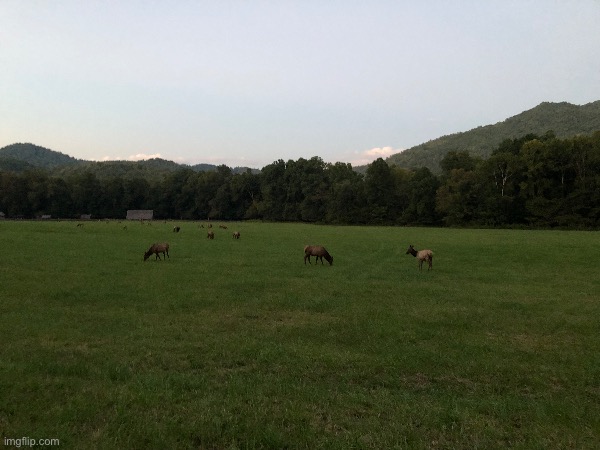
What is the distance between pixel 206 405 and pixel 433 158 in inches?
6814

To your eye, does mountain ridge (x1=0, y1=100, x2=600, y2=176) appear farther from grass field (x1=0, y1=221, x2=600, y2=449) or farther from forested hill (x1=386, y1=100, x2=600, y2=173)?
→ grass field (x1=0, y1=221, x2=600, y2=449)

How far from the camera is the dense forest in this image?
69188mm

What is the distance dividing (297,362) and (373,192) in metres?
87.4

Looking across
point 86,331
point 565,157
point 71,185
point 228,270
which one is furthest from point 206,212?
point 86,331

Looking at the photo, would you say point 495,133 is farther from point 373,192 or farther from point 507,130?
point 373,192

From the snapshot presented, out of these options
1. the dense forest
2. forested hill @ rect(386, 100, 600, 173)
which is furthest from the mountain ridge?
the dense forest

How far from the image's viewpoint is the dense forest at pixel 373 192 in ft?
227

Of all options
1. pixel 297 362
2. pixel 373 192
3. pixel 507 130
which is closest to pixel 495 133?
pixel 507 130

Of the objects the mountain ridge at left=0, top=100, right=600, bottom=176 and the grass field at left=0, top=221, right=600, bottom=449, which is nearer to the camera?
the grass field at left=0, top=221, right=600, bottom=449

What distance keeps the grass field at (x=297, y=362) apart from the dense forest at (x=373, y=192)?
5960cm

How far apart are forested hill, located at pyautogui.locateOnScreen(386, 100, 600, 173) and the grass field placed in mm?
132665

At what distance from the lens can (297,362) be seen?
832 centimetres

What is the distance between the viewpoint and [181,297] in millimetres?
14547

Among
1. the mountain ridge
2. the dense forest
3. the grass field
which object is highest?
the mountain ridge
